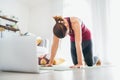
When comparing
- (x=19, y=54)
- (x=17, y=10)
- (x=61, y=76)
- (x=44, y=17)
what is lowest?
(x=61, y=76)

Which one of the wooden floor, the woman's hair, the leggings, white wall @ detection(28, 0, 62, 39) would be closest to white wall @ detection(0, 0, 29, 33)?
white wall @ detection(28, 0, 62, 39)

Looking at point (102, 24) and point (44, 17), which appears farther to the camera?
point (44, 17)

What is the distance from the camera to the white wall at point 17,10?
415cm

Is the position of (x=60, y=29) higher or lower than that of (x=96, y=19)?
lower

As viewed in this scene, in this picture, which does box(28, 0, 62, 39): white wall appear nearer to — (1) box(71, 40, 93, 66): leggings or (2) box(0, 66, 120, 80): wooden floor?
(1) box(71, 40, 93, 66): leggings

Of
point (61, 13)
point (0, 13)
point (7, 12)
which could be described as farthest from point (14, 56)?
point (61, 13)

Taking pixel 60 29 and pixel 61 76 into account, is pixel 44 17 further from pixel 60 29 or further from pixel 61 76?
pixel 61 76

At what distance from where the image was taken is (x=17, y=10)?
4.53 m

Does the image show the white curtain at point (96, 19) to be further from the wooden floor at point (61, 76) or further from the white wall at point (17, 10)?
the wooden floor at point (61, 76)

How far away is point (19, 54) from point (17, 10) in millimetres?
3518

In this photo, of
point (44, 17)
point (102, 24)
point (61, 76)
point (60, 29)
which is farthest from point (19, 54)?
point (44, 17)

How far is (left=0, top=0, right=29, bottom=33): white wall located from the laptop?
2972mm

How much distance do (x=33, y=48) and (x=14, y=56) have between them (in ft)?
0.60

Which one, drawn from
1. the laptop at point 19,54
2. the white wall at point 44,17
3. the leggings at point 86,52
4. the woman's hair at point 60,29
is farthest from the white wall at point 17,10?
the laptop at point 19,54
